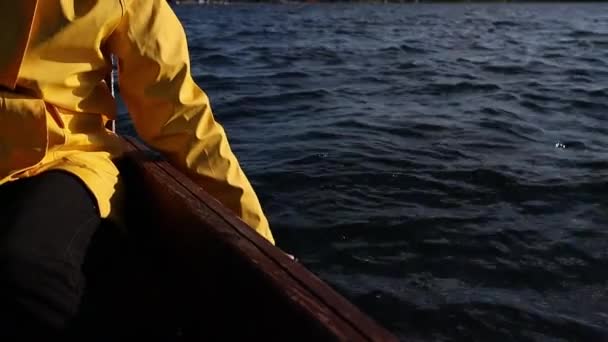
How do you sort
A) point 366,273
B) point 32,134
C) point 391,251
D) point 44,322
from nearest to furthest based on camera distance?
point 44,322
point 32,134
point 366,273
point 391,251

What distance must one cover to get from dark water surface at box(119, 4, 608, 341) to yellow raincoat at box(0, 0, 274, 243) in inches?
51.3

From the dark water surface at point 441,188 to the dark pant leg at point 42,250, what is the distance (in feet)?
5.21

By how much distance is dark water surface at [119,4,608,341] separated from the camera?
3248mm

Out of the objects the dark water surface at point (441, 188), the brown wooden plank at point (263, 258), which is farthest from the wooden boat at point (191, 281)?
the dark water surface at point (441, 188)

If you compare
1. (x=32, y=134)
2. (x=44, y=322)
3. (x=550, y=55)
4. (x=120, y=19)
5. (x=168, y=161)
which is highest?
(x=120, y=19)

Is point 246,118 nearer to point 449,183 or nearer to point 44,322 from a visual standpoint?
point 449,183

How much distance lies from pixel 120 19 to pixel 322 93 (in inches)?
252

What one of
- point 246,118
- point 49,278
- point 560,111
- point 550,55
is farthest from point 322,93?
point 49,278

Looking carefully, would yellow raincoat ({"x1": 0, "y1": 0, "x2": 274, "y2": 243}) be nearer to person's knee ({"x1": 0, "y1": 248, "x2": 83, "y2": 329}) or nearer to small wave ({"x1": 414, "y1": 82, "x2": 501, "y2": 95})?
person's knee ({"x1": 0, "y1": 248, "x2": 83, "y2": 329})

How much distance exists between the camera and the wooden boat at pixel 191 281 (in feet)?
5.12

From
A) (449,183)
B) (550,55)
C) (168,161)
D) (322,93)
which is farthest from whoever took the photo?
(550,55)

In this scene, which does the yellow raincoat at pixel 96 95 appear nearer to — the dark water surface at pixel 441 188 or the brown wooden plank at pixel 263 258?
the brown wooden plank at pixel 263 258

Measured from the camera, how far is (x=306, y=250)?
12.4 feet

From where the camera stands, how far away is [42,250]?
1.72 meters
